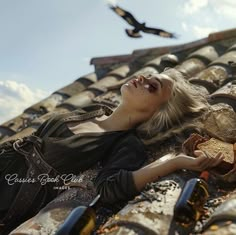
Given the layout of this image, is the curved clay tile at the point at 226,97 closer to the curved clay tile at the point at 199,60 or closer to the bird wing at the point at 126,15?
the curved clay tile at the point at 199,60

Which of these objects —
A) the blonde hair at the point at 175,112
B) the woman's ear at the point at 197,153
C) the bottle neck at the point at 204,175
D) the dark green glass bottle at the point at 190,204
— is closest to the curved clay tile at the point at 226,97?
the blonde hair at the point at 175,112

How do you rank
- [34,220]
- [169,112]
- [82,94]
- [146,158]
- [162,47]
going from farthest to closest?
[162,47]
[82,94]
[169,112]
[146,158]
[34,220]

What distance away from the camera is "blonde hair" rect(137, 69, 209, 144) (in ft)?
8.52

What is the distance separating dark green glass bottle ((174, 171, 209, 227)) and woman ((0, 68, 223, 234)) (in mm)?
605

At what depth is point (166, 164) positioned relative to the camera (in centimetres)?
213

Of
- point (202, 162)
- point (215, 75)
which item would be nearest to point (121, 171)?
point (202, 162)

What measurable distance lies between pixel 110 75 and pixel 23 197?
3.39 metres

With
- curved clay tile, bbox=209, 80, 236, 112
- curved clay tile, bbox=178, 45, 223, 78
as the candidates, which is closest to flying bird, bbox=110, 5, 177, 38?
curved clay tile, bbox=178, 45, 223, 78

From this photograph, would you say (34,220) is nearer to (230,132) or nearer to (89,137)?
(89,137)

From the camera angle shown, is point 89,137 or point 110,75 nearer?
point 89,137

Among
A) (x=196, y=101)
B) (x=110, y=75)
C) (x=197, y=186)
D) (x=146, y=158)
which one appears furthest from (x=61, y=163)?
(x=110, y=75)

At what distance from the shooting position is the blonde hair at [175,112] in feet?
8.52

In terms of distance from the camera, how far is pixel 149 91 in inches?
106

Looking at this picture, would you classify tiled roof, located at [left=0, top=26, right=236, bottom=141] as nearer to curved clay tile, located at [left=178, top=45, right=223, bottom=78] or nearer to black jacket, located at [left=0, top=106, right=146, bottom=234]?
curved clay tile, located at [left=178, top=45, right=223, bottom=78]
